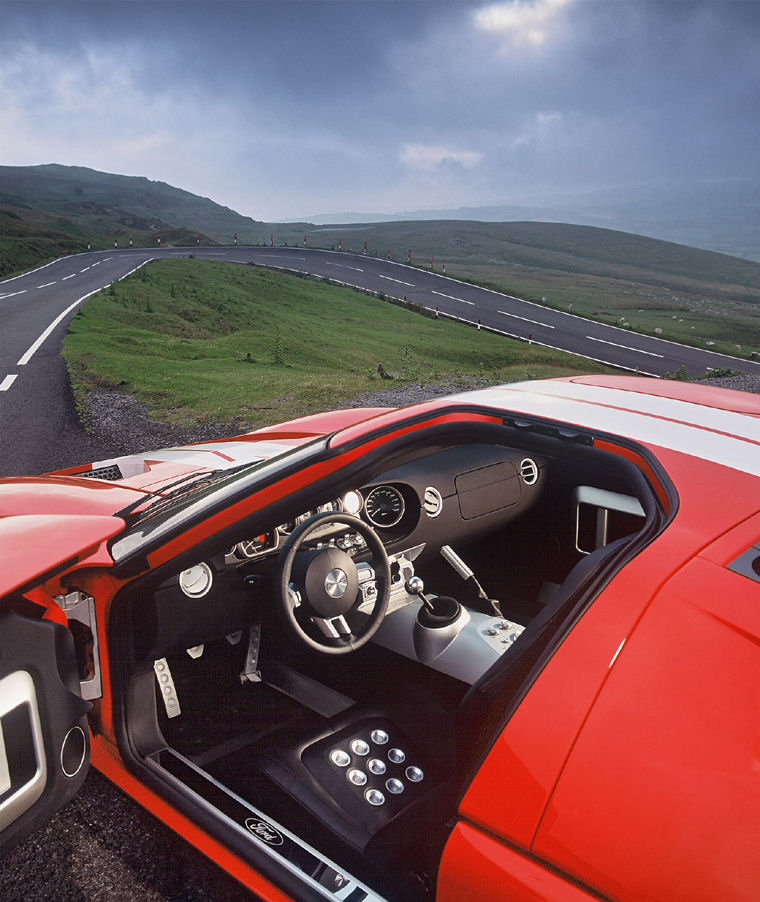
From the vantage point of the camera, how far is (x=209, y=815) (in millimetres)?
1937

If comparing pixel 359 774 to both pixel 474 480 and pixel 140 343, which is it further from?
pixel 140 343

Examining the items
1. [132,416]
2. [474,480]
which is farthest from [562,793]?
[132,416]

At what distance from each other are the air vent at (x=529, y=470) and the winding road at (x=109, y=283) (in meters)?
5.81

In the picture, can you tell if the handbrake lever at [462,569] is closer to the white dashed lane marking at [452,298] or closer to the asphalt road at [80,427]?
the asphalt road at [80,427]

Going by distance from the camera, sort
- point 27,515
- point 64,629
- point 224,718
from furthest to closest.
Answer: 1. point 224,718
2. point 27,515
3. point 64,629

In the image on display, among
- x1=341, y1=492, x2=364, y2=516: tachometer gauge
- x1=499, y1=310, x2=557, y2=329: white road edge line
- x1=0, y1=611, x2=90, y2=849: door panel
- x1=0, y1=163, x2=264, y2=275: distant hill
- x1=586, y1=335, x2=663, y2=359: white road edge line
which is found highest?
x1=0, y1=163, x2=264, y2=275: distant hill

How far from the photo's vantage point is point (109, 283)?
28578 millimetres

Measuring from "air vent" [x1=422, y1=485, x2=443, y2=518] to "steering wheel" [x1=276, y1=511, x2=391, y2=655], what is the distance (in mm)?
843

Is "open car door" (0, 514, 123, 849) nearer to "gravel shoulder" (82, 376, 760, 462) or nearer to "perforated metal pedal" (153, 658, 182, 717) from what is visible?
"perforated metal pedal" (153, 658, 182, 717)

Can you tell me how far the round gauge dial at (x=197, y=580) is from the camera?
233 cm

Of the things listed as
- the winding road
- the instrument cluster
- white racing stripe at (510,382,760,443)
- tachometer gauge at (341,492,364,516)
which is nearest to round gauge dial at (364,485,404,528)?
the instrument cluster

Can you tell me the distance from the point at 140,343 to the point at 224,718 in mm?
15492

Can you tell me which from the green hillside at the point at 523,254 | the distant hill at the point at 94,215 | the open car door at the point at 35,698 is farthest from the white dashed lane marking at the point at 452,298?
the open car door at the point at 35,698

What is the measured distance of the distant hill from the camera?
52288 mm
